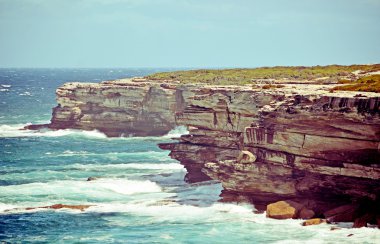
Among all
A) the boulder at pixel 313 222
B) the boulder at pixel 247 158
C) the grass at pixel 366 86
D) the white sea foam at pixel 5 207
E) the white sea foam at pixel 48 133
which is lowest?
the white sea foam at pixel 48 133

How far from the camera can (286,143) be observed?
50.4 meters

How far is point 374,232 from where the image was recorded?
4472cm

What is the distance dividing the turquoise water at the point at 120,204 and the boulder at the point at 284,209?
2.06 feet

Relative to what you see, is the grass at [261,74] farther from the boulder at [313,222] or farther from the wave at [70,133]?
the boulder at [313,222]

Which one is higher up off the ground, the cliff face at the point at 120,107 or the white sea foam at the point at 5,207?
the cliff face at the point at 120,107

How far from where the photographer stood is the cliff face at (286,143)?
1829 inches

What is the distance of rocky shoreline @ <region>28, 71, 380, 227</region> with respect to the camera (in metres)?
46.5

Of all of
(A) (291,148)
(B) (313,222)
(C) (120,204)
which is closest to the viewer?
(B) (313,222)

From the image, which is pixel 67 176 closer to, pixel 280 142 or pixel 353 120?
pixel 280 142

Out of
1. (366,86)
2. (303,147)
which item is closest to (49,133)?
(366,86)

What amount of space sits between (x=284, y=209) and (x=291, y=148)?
424 cm

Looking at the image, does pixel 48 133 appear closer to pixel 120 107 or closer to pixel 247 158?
pixel 120 107

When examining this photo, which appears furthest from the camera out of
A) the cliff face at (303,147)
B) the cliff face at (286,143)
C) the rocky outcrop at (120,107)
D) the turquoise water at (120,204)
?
the rocky outcrop at (120,107)

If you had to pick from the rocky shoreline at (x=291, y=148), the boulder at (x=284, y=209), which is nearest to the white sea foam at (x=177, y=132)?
the rocky shoreline at (x=291, y=148)
